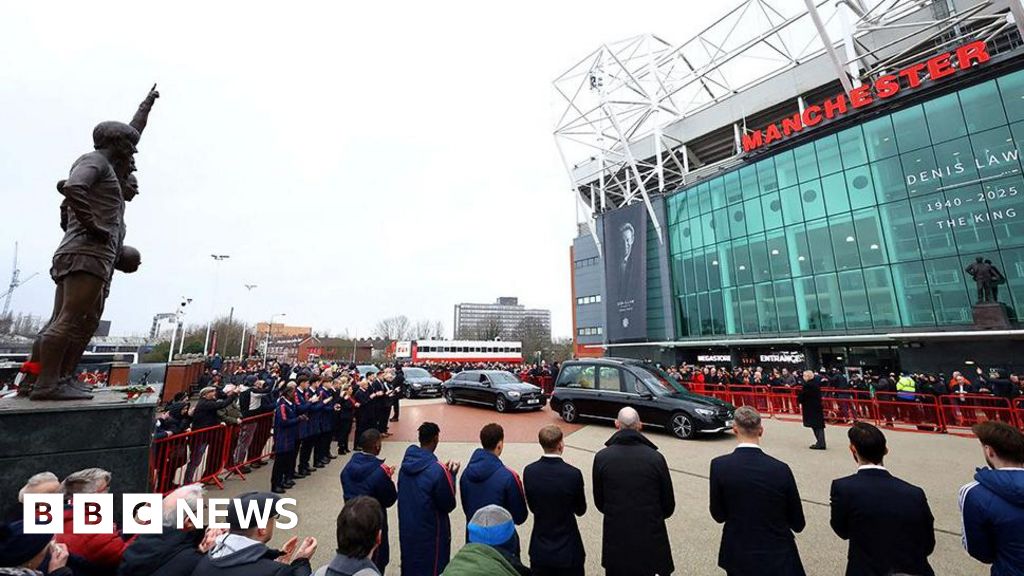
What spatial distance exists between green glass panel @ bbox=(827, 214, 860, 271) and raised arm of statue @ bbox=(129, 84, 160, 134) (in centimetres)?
3016

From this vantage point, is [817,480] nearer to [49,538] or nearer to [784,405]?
[784,405]

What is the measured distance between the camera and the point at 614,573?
313 centimetres

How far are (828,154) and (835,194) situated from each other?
8.66 ft

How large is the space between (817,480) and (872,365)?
21.6 metres

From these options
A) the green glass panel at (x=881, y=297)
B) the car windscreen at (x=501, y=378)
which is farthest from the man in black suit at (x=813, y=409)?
the green glass panel at (x=881, y=297)

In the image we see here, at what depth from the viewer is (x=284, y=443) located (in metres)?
6.60

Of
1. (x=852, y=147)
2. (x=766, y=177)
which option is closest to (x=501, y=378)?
(x=766, y=177)

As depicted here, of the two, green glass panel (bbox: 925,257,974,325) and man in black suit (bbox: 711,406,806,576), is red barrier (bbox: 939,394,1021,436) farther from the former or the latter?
man in black suit (bbox: 711,406,806,576)

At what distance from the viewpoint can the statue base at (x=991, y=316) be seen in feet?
57.5

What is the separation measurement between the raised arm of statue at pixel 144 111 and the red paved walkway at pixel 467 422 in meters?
8.29

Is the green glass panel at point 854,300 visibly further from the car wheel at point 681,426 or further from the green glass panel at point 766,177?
the car wheel at point 681,426

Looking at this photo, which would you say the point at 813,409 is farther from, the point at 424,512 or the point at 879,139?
the point at 879,139

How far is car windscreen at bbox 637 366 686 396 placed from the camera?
10.3 meters

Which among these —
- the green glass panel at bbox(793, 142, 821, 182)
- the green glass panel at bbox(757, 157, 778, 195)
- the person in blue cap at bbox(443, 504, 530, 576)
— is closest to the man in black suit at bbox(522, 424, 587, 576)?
the person in blue cap at bbox(443, 504, 530, 576)
